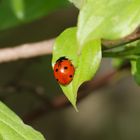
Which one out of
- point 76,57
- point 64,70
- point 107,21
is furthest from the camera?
point 64,70

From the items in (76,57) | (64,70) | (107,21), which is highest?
(107,21)

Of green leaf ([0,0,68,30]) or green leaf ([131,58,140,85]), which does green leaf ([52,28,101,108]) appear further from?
green leaf ([0,0,68,30])

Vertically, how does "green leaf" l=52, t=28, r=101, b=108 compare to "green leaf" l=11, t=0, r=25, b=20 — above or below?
above

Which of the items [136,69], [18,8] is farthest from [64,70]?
[18,8]

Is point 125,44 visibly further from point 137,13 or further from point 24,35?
point 24,35

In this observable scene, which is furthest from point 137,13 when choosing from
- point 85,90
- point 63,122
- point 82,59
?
point 63,122

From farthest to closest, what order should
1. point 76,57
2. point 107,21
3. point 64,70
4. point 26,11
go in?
point 26,11
point 64,70
point 76,57
point 107,21

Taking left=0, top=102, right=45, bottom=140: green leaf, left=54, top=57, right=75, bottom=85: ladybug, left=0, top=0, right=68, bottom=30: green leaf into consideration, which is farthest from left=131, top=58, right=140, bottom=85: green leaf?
left=0, top=0, right=68, bottom=30: green leaf

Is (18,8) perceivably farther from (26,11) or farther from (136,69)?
(136,69)

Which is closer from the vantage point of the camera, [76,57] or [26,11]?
[76,57]
